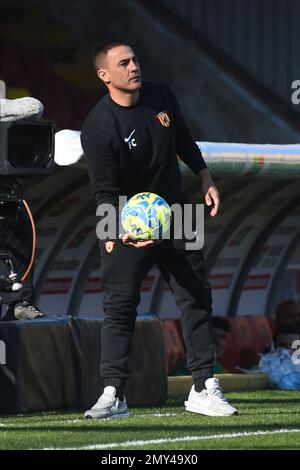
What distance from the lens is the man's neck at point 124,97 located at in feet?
25.1

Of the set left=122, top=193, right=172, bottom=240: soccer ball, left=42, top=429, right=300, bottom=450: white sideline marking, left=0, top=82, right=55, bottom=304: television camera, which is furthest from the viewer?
left=122, top=193, right=172, bottom=240: soccer ball

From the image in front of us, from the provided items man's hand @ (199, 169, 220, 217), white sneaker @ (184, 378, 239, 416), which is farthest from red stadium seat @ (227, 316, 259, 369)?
man's hand @ (199, 169, 220, 217)

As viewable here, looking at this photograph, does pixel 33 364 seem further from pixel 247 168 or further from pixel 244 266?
pixel 244 266

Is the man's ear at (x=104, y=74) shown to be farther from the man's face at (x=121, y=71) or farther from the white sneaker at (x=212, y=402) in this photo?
the white sneaker at (x=212, y=402)

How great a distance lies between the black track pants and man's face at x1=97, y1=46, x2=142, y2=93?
2.61ft

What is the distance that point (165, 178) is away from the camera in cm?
765

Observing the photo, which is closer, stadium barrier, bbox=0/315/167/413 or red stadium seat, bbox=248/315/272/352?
stadium barrier, bbox=0/315/167/413

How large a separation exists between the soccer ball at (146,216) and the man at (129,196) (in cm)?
5

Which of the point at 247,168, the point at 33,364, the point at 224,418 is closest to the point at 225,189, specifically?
the point at 247,168

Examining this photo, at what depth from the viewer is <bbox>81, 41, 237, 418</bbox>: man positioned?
24.8 feet

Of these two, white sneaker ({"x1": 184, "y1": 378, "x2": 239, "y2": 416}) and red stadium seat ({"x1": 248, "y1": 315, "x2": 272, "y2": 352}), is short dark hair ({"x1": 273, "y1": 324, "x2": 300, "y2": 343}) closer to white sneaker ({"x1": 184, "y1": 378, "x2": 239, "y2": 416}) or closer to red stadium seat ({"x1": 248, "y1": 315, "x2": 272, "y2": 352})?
red stadium seat ({"x1": 248, "y1": 315, "x2": 272, "y2": 352})

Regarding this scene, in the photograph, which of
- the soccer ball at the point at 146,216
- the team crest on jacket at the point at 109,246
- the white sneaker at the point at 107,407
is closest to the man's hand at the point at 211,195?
the soccer ball at the point at 146,216

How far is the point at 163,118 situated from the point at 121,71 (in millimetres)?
326

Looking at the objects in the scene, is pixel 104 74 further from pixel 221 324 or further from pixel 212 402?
pixel 221 324
